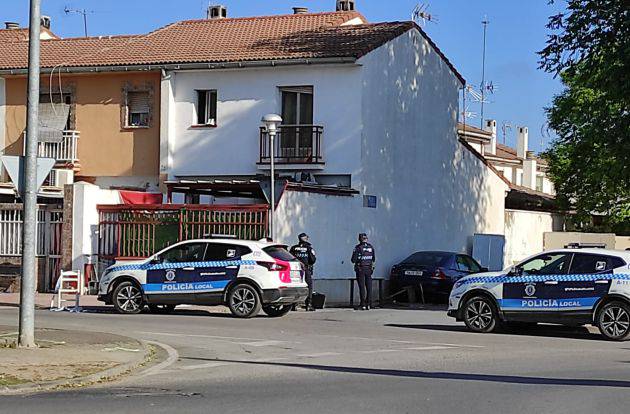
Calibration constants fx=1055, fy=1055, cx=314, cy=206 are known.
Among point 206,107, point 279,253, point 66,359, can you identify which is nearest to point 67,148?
point 206,107

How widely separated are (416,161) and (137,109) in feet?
30.2

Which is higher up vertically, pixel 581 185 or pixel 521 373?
pixel 581 185

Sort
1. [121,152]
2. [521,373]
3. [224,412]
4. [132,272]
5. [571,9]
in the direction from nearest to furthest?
[224,412] → [521,373] → [132,272] → [571,9] → [121,152]

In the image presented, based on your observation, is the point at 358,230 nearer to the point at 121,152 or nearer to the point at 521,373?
the point at 121,152

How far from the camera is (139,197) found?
30203 mm

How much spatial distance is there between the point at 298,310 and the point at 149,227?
5.15 m

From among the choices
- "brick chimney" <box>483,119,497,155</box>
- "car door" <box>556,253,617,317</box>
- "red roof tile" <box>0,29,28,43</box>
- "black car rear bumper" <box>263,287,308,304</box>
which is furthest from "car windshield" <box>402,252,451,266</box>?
"brick chimney" <box>483,119,497,155</box>

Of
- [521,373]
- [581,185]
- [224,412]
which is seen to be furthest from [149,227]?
[581,185]

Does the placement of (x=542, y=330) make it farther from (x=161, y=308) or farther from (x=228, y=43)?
(x=228, y=43)

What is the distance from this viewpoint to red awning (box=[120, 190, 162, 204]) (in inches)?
1164

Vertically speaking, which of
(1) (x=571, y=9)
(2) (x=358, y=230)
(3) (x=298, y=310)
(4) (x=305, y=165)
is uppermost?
(1) (x=571, y=9)

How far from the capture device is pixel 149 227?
27844mm

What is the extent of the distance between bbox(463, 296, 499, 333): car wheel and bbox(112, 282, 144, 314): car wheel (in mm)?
7184

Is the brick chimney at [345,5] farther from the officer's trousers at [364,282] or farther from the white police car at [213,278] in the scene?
the white police car at [213,278]
